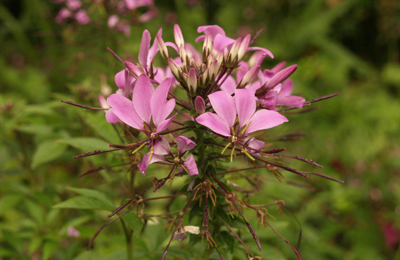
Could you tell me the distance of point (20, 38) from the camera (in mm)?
3695

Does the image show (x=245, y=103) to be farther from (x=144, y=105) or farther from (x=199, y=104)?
(x=144, y=105)

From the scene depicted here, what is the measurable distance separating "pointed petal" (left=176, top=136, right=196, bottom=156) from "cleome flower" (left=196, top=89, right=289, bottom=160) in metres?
0.08

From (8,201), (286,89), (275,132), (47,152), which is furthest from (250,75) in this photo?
(275,132)

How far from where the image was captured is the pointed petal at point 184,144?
79cm

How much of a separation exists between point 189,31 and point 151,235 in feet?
12.1

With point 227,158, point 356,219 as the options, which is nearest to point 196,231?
point 227,158

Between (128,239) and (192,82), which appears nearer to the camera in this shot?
(192,82)

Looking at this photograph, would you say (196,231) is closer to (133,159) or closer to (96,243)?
(133,159)

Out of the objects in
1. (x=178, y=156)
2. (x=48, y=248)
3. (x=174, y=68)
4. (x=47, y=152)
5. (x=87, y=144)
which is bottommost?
(x=48, y=248)

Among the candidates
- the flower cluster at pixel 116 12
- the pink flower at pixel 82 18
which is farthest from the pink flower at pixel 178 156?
the pink flower at pixel 82 18

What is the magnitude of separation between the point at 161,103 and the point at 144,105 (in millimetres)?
60

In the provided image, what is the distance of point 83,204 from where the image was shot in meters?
0.94

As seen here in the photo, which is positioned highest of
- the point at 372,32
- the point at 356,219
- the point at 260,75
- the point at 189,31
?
the point at 260,75

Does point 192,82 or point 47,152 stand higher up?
point 192,82
